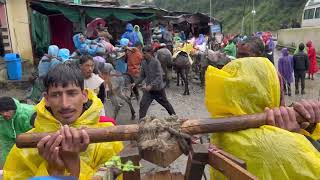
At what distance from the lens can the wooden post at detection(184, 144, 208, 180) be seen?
63.5 inches

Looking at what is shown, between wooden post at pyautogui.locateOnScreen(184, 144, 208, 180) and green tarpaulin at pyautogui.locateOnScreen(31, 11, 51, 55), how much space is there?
14.2m

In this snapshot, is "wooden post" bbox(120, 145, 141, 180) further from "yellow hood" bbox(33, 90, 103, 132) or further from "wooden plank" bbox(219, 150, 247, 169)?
"yellow hood" bbox(33, 90, 103, 132)

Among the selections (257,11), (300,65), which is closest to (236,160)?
(300,65)

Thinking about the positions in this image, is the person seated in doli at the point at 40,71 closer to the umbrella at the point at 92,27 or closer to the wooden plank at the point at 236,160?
the umbrella at the point at 92,27

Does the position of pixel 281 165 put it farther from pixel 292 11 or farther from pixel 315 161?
pixel 292 11

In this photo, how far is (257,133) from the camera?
167 cm

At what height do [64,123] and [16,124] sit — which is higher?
[64,123]

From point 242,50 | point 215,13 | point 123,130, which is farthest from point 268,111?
point 215,13

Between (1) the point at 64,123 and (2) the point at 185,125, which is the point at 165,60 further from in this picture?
(2) the point at 185,125

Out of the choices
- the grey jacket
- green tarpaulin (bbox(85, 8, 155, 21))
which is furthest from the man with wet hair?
green tarpaulin (bbox(85, 8, 155, 21))

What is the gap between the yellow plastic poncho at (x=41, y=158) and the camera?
2.07 metres

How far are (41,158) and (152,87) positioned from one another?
670cm

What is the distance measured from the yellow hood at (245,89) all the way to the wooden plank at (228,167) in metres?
0.29

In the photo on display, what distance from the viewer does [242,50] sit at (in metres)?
5.10
